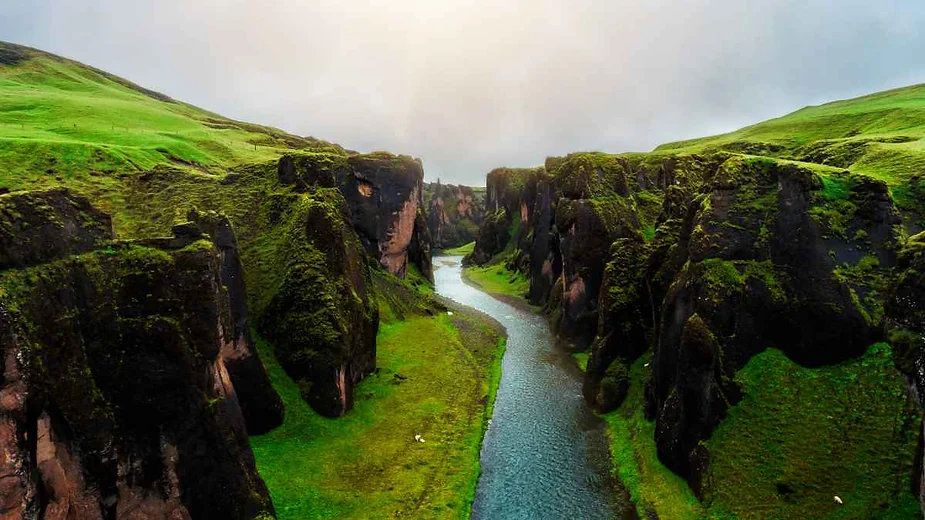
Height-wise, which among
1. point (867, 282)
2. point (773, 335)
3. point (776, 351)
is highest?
point (867, 282)

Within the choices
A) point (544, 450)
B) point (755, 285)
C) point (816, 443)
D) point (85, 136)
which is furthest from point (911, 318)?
point (85, 136)

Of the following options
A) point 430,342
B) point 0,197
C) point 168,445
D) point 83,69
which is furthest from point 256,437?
point 83,69

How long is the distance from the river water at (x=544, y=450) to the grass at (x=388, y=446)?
4.34ft

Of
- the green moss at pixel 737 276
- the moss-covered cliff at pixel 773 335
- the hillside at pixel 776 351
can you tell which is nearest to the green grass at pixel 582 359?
the hillside at pixel 776 351

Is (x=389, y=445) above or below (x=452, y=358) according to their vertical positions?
below

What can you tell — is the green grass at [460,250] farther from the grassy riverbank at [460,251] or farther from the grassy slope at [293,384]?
the grassy slope at [293,384]

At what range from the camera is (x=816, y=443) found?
992 inches

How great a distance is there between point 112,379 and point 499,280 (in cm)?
9366

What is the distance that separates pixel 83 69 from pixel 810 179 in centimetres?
15793

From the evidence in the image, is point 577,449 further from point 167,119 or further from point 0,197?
point 167,119

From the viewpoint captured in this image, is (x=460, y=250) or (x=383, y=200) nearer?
(x=383, y=200)

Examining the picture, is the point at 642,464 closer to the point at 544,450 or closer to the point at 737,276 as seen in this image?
the point at 544,450

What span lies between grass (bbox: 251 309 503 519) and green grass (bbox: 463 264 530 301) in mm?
46268

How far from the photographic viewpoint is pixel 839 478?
23531 millimetres
